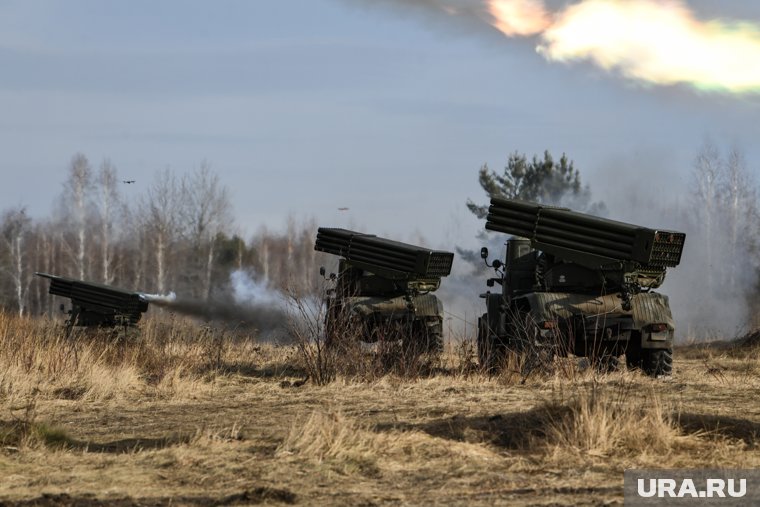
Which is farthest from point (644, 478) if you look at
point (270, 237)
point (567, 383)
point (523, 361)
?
point (270, 237)

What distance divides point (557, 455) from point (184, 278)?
57.5 meters

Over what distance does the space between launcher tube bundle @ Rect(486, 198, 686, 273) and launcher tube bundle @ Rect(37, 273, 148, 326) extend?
1072 centimetres

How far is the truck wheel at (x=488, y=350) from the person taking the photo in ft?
60.3

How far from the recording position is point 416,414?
1248cm

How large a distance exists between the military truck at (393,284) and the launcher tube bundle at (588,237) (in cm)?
359

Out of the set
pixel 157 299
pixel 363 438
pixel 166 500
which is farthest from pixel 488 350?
pixel 157 299

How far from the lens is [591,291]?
18016mm

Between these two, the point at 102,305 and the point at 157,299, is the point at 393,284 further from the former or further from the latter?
the point at 157,299

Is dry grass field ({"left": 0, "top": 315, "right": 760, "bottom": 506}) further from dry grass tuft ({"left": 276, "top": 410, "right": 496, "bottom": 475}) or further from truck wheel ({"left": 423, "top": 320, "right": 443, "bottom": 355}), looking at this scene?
truck wheel ({"left": 423, "top": 320, "right": 443, "bottom": 355})

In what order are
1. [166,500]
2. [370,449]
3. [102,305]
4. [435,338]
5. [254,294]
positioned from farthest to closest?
[254,294] < [102,305] < [435,338] < [370,449] < [166,500]

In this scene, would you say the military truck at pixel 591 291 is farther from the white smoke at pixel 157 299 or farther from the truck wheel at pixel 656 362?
the white smoke at pixel 157 299

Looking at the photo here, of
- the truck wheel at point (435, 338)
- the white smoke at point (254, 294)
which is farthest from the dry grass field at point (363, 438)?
the white smoke at point (254, 294)

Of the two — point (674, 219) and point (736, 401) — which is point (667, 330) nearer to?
point (736, 401)

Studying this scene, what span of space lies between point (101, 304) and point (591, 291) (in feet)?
42.8
